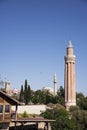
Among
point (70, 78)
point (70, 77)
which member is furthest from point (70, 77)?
point (70, 78)

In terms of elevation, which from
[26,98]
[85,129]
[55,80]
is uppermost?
[55,80]

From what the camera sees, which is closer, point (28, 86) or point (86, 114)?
point (86, 114)

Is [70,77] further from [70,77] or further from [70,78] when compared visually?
[70,78]

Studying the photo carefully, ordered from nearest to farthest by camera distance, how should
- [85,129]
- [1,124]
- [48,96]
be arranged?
[1,124] < [85,129] < [48,96]

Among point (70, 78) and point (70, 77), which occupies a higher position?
point (70, 77)

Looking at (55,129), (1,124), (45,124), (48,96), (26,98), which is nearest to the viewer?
(1,124)

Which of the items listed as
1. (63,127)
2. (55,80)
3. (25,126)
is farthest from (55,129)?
(55,80)

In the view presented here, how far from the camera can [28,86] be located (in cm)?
8969

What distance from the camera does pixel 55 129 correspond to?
39469 millimetres

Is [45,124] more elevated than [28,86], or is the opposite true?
[28,86]

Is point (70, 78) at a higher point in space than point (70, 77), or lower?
lower

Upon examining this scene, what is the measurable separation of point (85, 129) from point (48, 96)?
5523 cm

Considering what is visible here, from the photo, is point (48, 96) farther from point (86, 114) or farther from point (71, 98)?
point (86, 114)

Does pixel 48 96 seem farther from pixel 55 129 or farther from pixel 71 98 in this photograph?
pixel 55 129
